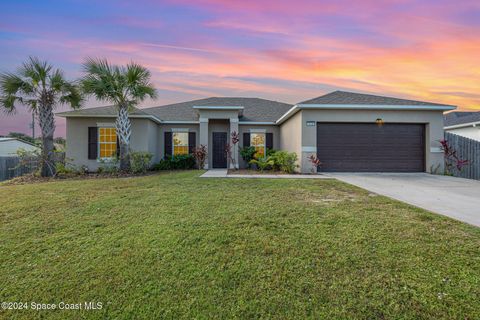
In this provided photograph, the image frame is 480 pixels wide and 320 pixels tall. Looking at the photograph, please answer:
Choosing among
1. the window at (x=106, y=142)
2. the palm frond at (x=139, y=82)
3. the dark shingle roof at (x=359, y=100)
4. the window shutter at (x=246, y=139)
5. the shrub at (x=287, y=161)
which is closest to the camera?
the palm frond at (x=139, y=82)

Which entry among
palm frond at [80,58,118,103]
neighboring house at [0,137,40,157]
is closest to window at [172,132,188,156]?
palm frond at [80,58,118,103]

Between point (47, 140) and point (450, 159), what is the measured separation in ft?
61.1

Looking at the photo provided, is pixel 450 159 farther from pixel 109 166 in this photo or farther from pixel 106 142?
pixel 106 142

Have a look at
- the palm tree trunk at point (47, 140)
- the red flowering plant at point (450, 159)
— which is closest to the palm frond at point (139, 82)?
the palm tree trunk at point (47, 140)

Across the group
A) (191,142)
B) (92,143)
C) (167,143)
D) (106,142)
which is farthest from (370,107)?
(92,143)

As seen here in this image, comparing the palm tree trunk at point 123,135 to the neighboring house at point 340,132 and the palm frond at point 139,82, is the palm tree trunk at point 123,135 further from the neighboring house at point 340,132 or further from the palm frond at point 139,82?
the neighboring house at point 340,132

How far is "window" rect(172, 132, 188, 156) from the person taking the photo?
1415 centimetres

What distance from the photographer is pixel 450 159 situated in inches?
405

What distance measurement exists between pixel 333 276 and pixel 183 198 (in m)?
3.86

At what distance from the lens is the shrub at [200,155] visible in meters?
12.9

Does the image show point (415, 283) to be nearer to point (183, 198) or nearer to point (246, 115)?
point (183, 198)

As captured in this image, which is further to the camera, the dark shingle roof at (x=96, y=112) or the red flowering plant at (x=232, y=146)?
the red flowering plant at (x=232, y=146)

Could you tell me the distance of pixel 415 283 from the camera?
2.30 meters

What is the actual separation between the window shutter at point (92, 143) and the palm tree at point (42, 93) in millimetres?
2217
